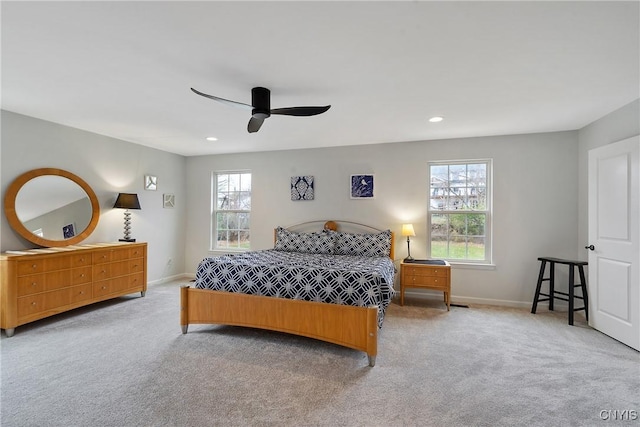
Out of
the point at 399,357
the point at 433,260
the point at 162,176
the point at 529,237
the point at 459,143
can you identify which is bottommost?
the point at 399,357

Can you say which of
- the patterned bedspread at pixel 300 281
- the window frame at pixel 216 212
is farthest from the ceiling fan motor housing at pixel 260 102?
the window frame at pixel 216 212

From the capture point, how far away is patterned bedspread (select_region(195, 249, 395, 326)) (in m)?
2.66

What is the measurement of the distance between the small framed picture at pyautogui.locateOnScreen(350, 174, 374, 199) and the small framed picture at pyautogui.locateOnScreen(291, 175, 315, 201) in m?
0.71

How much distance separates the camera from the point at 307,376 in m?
2.29

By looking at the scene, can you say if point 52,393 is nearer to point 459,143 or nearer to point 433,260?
Result: point 433,260

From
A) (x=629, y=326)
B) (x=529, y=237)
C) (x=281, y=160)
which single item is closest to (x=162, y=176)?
(x=281, y=160)

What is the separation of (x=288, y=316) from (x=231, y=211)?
328 centimetres

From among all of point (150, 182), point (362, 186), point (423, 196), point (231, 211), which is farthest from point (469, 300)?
point (150, 182)

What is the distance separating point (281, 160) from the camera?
5.25 metres

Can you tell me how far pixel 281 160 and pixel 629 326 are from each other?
189 inches

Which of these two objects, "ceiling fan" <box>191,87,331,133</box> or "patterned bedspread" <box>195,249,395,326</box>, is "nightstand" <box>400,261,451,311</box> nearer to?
"patterned bedspread" <box>195,249,395,326</box>

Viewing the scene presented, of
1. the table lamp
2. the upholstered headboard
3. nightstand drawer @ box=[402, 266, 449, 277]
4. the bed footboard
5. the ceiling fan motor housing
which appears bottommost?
the bed footboard

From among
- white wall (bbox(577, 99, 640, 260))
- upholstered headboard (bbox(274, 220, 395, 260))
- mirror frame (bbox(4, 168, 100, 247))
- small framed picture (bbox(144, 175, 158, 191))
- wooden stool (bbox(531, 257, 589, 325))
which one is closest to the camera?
white wall (bbox(577, 99, 640, 260))

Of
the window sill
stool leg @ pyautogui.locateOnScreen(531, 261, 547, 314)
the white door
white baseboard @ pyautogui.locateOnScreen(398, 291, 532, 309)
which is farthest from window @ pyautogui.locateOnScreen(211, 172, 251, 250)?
the white door
